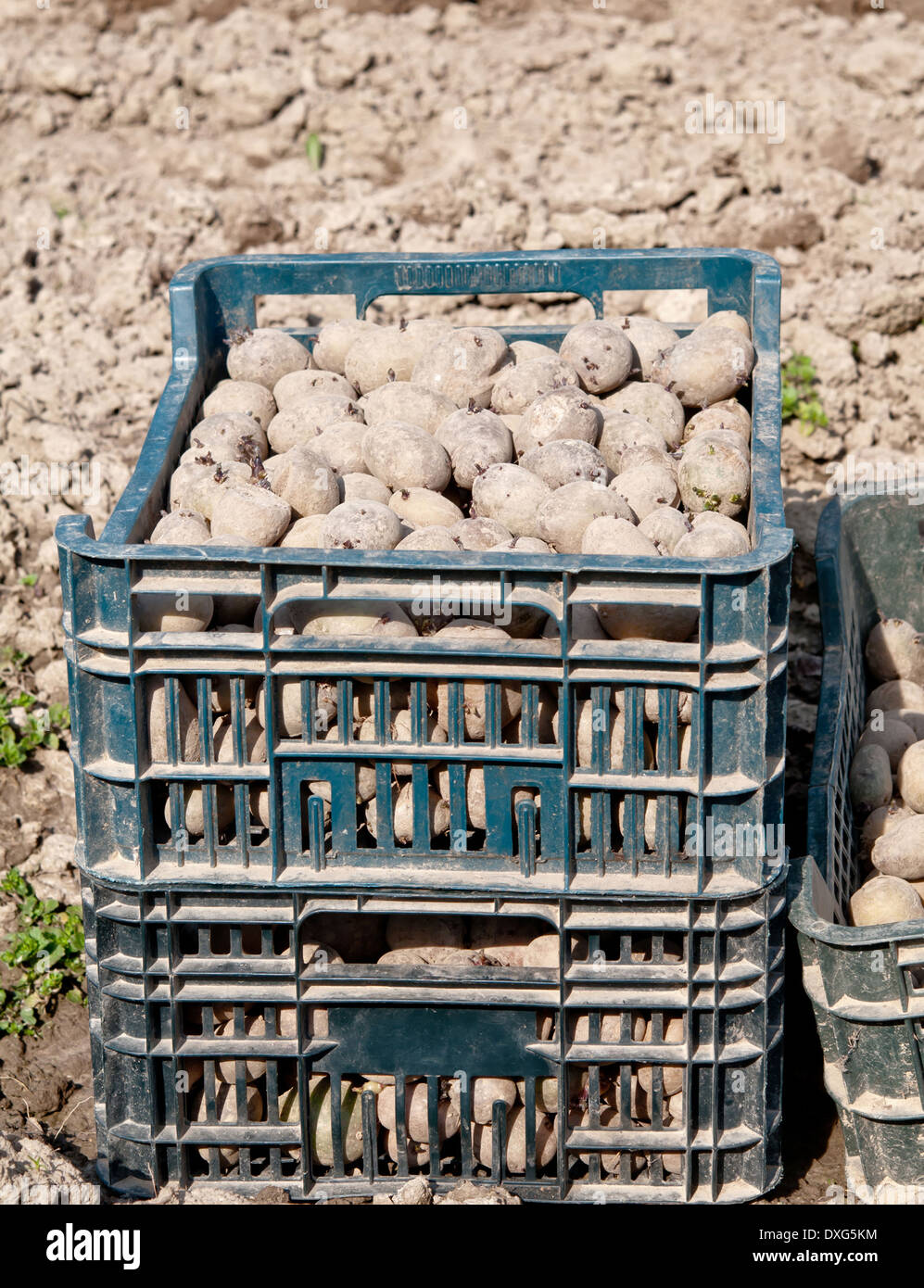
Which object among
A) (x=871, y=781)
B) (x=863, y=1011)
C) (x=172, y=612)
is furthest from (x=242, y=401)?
(x=863, y=1011)

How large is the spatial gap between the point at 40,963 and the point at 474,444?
181cm

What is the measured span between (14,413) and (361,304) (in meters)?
2.10

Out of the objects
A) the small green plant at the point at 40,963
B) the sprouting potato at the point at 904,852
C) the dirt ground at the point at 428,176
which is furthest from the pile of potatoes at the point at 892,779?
the small green plant at the point at 40,963

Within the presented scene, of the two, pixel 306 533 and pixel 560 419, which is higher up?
pixel 560 419

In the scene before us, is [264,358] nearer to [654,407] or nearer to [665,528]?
[654,407]

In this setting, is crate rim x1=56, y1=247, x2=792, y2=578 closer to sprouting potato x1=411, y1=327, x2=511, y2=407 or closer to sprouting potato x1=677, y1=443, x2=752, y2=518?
sprouting potato x1=677, y1=443, x2=752, y2=518

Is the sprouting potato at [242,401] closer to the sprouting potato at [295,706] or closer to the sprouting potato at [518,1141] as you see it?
the sprouting potato at [295,706]

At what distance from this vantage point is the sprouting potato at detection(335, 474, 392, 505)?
12.3 ft

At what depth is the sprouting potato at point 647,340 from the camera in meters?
4.45

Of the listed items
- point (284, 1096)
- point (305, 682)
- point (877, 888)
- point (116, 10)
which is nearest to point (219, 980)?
point (284, 1096)

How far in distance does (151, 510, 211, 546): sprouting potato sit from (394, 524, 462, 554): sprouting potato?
433 millimetres

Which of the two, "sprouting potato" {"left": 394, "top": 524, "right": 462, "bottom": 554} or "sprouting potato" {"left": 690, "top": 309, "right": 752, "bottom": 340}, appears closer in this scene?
"sprouting potato" {"left": 394, "top": 524, "right": 462, "bottom": 554}

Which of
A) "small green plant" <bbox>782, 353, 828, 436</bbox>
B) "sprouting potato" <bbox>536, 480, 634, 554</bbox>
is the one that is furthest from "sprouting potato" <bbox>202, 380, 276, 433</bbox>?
"small green plant" <bbox>782, 353, 828, 436</bbox>

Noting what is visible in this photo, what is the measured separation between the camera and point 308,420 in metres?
4.08
